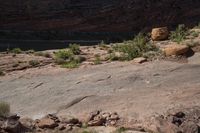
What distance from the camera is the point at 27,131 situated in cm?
1112


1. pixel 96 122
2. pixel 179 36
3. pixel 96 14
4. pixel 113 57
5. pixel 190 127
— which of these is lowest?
pixel 190 127

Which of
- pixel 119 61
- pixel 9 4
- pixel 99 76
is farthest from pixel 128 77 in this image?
pixel 9 4

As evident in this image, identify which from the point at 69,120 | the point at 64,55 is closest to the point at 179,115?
the point at 69,120

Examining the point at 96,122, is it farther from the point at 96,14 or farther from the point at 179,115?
the point at 96,14

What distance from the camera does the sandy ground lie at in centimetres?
1290

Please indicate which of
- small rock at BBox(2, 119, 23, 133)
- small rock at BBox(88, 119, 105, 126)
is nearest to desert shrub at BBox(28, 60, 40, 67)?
small rock at BBox(88, 119, 105, 126)

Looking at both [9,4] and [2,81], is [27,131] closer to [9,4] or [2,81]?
[2,81]

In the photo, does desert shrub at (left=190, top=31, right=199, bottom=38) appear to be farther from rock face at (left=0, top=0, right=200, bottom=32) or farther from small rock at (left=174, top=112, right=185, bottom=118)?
rock face at (left=0, top=0, right=200, bottom=32)

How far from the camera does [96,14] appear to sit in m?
29.7

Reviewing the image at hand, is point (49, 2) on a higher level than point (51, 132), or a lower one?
higher

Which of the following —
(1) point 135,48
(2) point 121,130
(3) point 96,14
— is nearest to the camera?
(2) point 121,130

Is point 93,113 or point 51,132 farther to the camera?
point 93,113

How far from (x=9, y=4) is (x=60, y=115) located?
16937 millimetres

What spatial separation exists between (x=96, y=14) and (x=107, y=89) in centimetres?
1575
